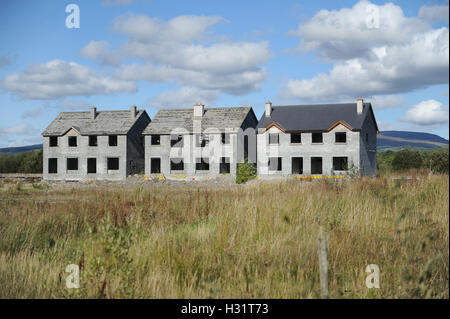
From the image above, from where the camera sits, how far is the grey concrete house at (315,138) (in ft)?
111

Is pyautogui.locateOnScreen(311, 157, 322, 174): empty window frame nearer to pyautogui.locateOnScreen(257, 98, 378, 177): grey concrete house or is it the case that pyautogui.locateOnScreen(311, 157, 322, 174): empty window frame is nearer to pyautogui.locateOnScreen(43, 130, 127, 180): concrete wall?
pyautogui.locateOnScreen(257, 98, 378, 177): grey concrete house

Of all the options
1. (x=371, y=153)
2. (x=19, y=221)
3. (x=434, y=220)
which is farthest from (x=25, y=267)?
(x=371, y=153)

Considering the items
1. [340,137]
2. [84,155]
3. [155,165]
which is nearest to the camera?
[340,137]

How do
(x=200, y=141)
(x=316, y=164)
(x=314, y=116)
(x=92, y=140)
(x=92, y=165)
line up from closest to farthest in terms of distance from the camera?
(x=314, y=116) → (x=200, y=141) → (x=316, y=164) → (x=92, y=140) → (x=92, y=165)

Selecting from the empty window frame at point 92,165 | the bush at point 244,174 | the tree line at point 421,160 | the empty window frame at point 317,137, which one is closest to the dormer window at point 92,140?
the empty window frame at point 92,165

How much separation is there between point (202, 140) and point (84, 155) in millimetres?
12117

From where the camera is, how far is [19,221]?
313 inches

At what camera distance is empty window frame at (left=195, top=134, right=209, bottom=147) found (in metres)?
36.8

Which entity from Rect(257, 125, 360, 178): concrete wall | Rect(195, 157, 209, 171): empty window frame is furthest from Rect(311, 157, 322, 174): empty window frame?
Rect(195, 157, 209, 171): empty window frame

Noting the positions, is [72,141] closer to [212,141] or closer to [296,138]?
[212,141]

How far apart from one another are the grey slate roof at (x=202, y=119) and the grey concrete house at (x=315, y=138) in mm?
2561

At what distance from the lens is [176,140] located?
37.8 metres

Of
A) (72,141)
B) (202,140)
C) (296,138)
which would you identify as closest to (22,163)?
(72,141)

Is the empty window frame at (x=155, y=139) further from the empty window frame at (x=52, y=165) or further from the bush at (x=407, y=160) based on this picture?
the bush at (x=407, y=160)
